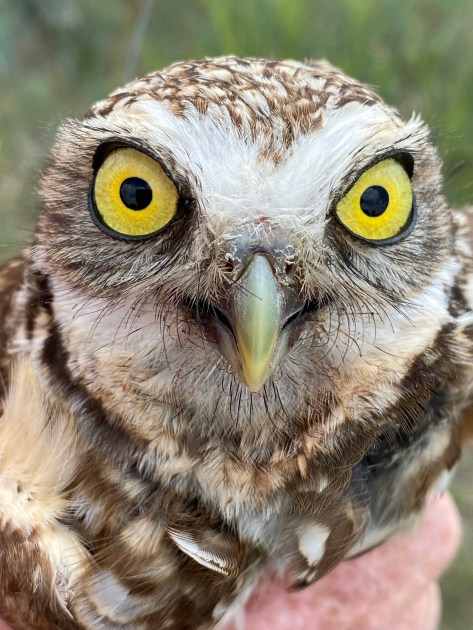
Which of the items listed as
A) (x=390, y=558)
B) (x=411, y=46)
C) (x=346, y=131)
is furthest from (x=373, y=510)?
(x=411, y=46)

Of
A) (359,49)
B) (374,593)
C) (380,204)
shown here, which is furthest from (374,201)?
(359,49)

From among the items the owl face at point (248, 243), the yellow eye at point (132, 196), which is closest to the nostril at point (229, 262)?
the owl face at point (248, 243)

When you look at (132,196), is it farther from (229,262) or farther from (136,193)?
(229,262)

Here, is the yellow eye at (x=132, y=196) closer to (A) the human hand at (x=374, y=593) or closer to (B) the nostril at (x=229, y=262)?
(B) the nostril at (x=229, y=262)

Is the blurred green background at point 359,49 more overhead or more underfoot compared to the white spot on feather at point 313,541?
more overhead

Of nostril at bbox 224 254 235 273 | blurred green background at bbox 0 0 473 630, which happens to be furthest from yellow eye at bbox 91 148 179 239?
blurred green background at bbox 0 0 473 630

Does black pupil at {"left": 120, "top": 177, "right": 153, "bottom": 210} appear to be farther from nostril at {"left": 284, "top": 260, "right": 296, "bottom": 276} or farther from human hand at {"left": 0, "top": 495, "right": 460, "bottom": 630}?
human hand at {"left": 0, "top": 495, "right": 460, "bottom": 630}

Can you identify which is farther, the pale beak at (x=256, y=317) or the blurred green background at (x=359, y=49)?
the blurred green background at (x=359, y=49)

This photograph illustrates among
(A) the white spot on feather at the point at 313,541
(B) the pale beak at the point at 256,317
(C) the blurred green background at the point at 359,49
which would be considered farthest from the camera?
(C) the blurred green background at the point at 359,49
